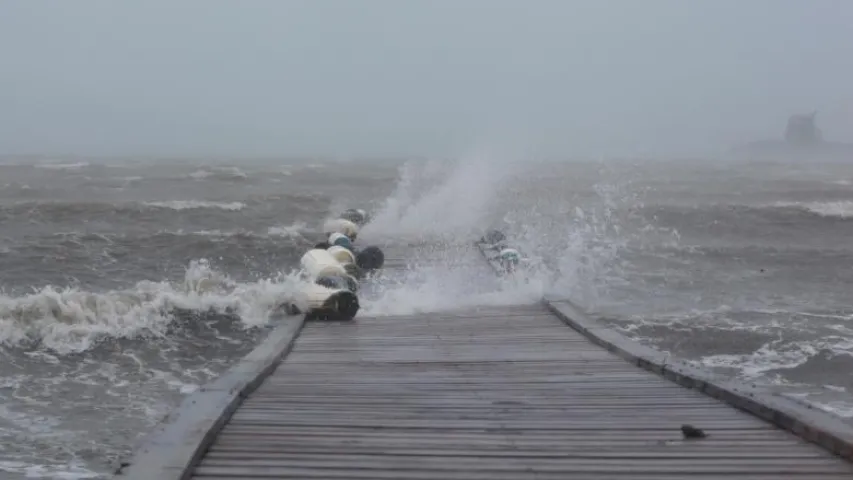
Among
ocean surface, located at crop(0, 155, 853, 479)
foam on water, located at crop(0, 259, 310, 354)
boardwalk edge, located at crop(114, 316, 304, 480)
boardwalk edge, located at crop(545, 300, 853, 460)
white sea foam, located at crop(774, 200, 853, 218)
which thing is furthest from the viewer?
white sea foam, located at crop(774, 200, 853, 218)

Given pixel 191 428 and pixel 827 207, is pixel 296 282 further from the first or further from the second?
pixel 827 207

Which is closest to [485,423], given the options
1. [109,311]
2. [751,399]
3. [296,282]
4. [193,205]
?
[751,399]

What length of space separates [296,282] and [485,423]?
6.26 m

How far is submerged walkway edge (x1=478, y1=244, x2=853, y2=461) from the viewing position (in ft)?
13.3

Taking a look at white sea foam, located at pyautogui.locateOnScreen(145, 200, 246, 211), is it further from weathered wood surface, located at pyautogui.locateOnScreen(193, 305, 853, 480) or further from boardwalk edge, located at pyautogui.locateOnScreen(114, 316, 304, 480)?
boardwalk edge, located at pyautogui.locateOnScreen(114, 316, 304, 480)

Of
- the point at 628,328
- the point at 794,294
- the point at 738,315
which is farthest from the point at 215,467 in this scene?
the point at 794,294

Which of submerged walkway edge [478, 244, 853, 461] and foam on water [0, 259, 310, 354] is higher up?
submerged walkway edge [478, 244, 853, 461]

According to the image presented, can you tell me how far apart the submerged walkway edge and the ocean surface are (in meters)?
2.61

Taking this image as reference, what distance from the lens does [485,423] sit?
15.1 ft

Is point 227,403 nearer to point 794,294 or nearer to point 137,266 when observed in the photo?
point 794,294

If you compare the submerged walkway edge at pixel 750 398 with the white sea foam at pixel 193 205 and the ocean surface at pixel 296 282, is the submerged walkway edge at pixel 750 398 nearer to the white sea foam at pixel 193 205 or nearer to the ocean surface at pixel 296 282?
the ocean surface at pixel 296 282

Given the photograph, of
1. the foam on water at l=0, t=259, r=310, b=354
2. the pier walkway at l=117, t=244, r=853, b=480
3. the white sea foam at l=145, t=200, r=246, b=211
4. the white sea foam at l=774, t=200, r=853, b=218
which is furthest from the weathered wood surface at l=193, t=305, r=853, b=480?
the white sea foam at l=774, t=200, r=853, b=218

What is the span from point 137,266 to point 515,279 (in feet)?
32.4

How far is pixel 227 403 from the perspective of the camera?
4.73 metres
